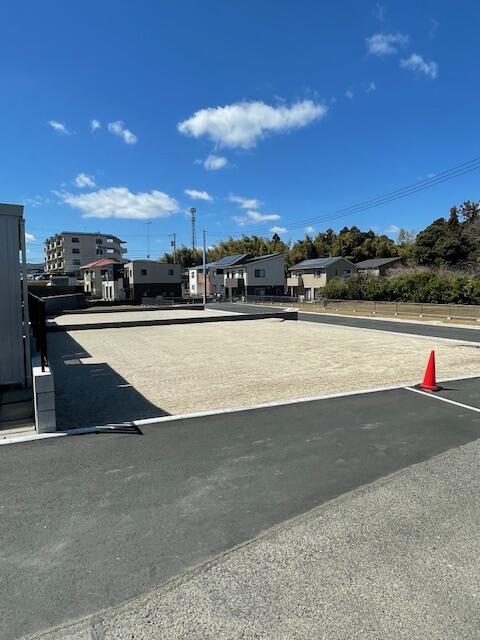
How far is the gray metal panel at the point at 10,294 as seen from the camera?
22.9 ft

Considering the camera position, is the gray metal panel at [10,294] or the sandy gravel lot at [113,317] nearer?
the gray metal panel at [10,294]

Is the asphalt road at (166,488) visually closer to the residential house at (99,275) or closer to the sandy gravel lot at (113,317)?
the sandy gravel lot at (113,317)

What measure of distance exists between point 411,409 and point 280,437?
2607 millimetres

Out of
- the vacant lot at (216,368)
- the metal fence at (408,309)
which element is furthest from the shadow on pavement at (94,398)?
the metal fence at (408,309)

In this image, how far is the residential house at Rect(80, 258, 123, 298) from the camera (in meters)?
69.2

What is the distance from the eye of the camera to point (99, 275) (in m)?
74.3

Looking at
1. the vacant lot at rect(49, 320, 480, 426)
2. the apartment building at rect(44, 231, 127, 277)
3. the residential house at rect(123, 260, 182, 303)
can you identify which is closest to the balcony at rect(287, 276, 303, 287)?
the residential house at rect(123, 260, 182, 303)

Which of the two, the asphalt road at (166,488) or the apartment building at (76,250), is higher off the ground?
the apartment building at (76,250)

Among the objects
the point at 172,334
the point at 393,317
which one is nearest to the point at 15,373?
the point at 172,334

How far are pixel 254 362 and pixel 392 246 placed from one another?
70736 millimetres

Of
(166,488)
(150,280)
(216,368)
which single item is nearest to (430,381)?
(216,368)

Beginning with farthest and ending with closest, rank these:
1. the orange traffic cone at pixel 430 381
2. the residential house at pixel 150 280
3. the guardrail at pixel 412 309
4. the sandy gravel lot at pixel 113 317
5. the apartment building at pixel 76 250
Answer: the apartment building at pixel 76 250, the residential house at pixel 150 280, the guardrail at pixel 412 309, the sandy gravel lot at pixel 113 317, the orange traffic cone at pixel 430 381

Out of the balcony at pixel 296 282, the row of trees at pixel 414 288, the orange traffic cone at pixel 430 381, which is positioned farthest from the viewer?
the balcony at pixel 296 282

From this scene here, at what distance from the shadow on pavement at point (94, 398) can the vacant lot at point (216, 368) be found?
0.05ft
